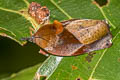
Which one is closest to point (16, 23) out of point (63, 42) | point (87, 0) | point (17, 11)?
point (17, 11)

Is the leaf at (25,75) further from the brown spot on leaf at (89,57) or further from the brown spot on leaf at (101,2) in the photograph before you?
the brown spot on leaf at (101,2)

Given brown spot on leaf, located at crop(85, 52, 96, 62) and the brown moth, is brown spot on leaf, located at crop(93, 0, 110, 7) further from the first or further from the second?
brown spot on leaf, located at crop(85, 52, 96, 62)

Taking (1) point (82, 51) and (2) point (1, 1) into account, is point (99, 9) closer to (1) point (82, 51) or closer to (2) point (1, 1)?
(1) point (82, 51)

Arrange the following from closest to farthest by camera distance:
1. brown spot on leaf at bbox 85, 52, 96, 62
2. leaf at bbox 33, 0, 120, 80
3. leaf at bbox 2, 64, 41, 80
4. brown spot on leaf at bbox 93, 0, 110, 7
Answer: leaf at bbox 33, 0, 120, 80 < brown spot on leaf at bbox 85, 52, 96, 62 < brown spot on leaf at bbox 93, 0, 110, 7 < leaf at bbox 2, 64, 41, 80

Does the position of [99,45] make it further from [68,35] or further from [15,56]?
[15,56]

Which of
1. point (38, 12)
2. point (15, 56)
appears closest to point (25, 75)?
point (15, 56)

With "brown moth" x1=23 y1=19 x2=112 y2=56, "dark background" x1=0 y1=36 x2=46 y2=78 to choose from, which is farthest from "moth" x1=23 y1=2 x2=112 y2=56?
"dark background" x1=0 y1=36 x2=46 y2=78

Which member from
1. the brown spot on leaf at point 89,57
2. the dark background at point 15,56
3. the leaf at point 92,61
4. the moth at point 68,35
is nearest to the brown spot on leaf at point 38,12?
the moth at point 68,35
